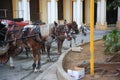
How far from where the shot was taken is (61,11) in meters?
38.4

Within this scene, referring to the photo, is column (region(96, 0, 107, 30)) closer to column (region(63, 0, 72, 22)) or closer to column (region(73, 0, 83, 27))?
column (region(73, 0, 83, 27))

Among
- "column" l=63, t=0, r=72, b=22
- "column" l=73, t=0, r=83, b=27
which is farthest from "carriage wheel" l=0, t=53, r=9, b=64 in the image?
"column" l=63, t=0, r=72, b=22

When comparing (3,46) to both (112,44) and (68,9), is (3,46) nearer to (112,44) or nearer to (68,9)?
(112,44)

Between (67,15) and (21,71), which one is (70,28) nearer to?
(21,71)

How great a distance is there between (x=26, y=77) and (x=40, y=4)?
26976mm

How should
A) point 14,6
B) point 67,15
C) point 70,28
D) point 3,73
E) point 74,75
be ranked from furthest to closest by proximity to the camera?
point 67,15
point 14,6
point 70,28
point 3,73
point 74,75

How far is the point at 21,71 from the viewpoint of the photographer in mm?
11453

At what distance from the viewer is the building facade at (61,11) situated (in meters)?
33.6

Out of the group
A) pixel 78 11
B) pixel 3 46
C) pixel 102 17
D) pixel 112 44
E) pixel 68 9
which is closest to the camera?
pixel 3 46

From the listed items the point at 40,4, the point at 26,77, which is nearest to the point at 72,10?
the point at 40,4

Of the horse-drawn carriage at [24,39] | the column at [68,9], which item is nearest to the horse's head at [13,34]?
the horse-drawn carriage at [24,39]

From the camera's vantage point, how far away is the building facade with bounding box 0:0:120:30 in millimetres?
33625

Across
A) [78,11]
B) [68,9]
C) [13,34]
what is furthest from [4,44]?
[68,9]

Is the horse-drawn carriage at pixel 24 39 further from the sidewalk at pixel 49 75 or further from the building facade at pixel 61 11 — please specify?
the building facade at pixel 61 11
